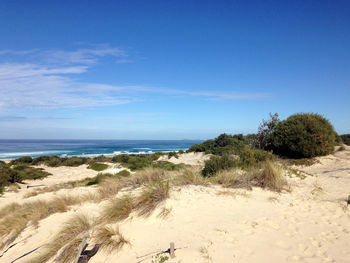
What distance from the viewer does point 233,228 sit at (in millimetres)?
4996

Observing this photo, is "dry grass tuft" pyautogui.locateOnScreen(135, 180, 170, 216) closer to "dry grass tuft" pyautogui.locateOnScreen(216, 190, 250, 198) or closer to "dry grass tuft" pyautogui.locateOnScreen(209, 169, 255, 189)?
"dry grass tuft" pyautogui.locateOnScreen(216, 190, 250, 198)

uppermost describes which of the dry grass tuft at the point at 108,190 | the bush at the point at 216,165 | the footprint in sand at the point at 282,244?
the bush at the point at 216,165

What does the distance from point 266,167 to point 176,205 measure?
4.03 metres

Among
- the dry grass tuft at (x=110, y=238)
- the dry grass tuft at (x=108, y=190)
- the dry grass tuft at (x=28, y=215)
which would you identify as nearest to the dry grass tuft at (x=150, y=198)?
the dry grass tuft at (x=110, y=238)

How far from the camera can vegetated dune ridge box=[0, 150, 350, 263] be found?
410cm

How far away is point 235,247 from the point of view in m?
4.24

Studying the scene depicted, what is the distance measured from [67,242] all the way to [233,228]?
3966 millimetres

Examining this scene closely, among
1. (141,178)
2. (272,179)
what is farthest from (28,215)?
(272,179)

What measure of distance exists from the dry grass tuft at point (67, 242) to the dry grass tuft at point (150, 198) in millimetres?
1379

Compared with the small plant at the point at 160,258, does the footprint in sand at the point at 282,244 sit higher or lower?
higher

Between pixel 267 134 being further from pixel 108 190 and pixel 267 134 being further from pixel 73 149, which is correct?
pixel 73 149

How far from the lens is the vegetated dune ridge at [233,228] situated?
4098 mm

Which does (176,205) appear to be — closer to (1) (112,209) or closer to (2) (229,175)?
(1) (112,209)

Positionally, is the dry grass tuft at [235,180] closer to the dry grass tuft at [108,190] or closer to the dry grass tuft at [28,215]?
the dry grass tuft at [108,190]
